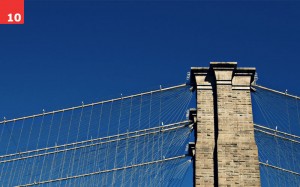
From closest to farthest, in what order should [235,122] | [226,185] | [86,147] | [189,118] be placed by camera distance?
[226,185] → [235,122] → [189,118] → [86,147]

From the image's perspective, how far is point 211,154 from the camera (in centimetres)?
1291

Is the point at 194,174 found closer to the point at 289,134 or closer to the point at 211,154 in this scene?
Result: the point at 211,154

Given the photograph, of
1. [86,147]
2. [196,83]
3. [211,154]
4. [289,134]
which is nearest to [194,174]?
[211,154]

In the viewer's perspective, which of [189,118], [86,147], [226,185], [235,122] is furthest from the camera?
[86,147]

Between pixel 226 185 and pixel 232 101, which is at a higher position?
pixel 232 101

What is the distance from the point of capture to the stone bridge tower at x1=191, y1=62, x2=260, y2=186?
12500 mm

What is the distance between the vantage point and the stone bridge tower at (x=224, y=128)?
41.0 feet

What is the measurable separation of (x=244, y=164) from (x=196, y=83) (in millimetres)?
2855

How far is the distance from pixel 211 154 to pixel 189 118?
202 centimetres

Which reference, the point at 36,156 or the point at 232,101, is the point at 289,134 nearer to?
the point at 232,101

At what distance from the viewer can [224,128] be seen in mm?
13062

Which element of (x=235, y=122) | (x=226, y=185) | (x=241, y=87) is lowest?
(x=226, y=185)

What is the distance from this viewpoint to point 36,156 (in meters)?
19.1

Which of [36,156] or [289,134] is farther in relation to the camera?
[36,156]
